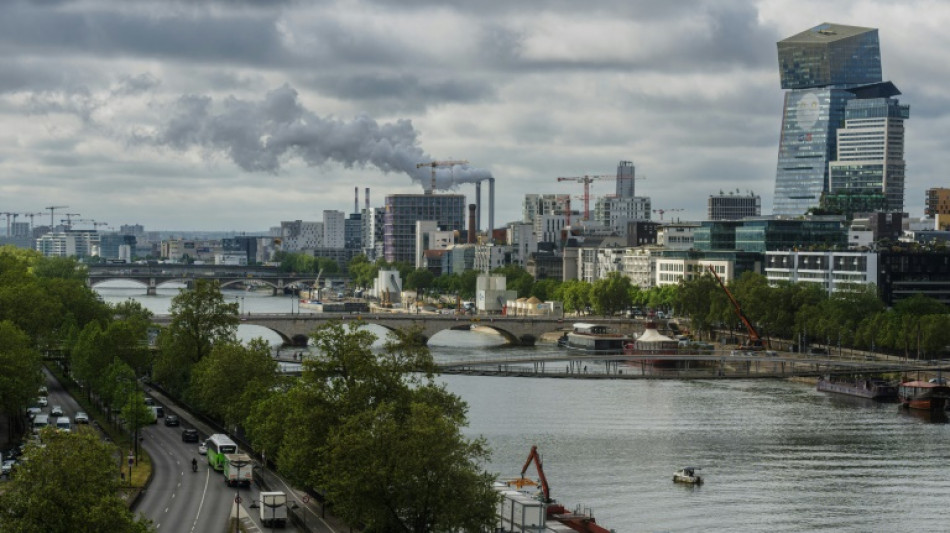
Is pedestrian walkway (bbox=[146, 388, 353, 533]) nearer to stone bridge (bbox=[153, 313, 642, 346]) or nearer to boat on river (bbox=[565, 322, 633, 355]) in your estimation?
stone bridge (bbox=[153, 313, 642, 346])

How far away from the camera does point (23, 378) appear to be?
55.0m

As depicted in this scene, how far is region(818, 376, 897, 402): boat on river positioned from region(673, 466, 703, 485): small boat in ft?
91.6

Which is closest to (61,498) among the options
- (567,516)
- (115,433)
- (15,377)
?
(567,516)

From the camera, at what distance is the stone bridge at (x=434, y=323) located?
108688mm

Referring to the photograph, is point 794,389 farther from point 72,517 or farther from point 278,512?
point 72,517

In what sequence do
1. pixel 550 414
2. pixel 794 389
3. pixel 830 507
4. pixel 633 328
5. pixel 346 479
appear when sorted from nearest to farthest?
pixel 346 479
pixel 830 507
pixel 550 414
pixel 794 389
pixel 633 328

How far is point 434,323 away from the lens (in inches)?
4491

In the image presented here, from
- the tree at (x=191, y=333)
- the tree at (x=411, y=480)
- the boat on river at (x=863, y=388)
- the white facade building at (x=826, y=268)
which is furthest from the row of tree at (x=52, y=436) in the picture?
the white facade building at (x=826, y=268)

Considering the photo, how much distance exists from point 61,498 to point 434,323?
83.5 m

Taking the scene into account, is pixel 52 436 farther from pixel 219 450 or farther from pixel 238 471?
pixel 219 450

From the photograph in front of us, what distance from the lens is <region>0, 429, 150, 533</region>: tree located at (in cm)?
3041

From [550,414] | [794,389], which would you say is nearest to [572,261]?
[794,389]

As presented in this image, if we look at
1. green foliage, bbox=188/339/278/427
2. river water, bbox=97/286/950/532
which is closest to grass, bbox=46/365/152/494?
green foliage, bbox=188/339/278/427

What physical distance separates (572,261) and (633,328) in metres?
52.8
